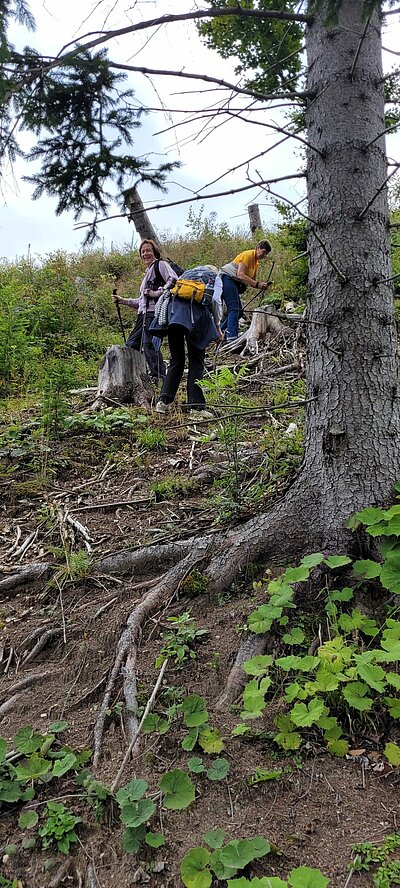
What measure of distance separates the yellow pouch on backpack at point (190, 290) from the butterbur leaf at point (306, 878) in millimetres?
4851

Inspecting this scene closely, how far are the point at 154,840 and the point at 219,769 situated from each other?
0.33 m

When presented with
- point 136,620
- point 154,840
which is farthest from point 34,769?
point 136,620

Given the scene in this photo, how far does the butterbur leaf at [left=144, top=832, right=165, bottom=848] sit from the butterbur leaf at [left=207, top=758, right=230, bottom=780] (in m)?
0.26

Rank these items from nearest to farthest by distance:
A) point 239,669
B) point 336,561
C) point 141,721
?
point 141,721 < point 239,669 < point 336,561

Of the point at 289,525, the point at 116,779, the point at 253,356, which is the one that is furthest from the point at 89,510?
the point at 253,356

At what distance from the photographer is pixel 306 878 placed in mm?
1477

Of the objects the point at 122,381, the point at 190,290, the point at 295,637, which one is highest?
the point at 190,290

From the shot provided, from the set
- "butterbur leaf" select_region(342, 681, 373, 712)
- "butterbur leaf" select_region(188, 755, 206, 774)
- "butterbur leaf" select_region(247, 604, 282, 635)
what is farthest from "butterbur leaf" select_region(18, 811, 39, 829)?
"butterbur leaf" select_region(342, 681, 373, 712)

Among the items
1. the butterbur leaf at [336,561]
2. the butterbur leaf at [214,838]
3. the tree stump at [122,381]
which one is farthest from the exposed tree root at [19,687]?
the tree stump at [122,381]

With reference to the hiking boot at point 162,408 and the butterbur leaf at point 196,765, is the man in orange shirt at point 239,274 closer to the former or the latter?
the hiking boot at point 162,408

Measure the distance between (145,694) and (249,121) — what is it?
2.49 m

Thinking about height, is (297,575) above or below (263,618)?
above

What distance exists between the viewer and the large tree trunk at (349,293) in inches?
107

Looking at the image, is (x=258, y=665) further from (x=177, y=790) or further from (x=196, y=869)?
(x=196, y=869)
